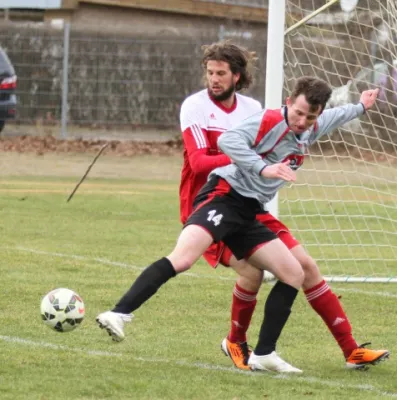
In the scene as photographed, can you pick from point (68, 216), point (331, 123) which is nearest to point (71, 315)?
point (331, 123)

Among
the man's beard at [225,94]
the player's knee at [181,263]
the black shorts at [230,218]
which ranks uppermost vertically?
the man's beard at [225,94]

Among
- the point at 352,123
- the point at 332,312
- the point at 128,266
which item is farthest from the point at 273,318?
the point at 352,123

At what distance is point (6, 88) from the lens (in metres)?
21.1

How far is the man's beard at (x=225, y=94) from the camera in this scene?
675 centimetres

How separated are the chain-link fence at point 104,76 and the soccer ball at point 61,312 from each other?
54.9 feet

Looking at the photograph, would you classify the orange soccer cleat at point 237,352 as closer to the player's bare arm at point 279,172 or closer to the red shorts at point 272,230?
the red shorts at point 272,230

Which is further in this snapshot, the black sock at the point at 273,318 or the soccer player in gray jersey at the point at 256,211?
the black sock at the point at 273,318

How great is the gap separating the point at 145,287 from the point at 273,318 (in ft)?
2.33

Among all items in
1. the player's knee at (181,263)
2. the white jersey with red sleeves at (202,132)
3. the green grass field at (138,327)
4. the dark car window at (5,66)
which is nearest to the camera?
the green grass field at (138,327)

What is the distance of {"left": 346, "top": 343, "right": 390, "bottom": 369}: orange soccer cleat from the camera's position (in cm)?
639

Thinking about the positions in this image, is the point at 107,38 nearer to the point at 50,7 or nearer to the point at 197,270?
the point at 50,7

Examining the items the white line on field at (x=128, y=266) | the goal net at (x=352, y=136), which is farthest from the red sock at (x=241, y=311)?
the goal net at (x=352, y=136)

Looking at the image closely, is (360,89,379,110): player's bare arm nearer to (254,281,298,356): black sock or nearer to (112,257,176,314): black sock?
(254,281,298,356): black sock

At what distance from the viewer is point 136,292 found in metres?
5.98
